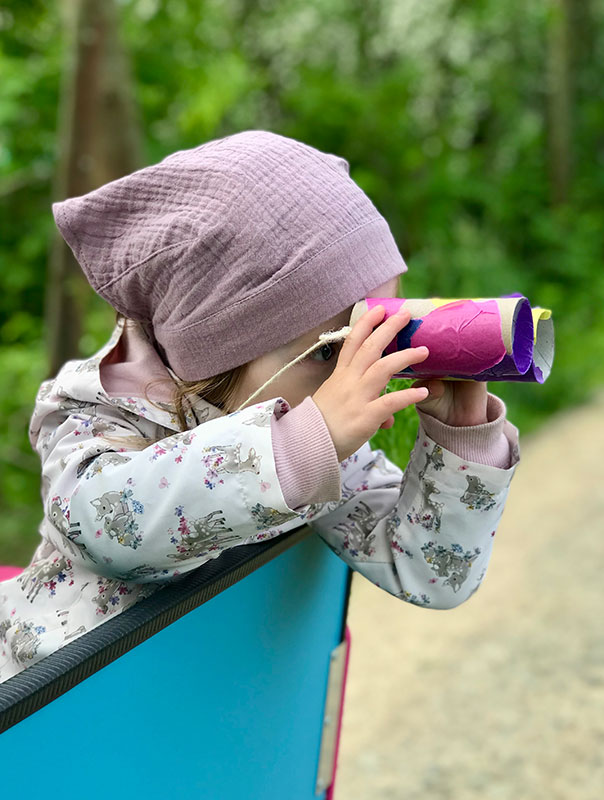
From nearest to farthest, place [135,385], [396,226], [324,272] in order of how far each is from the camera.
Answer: [324,272] < [135,385] < [396,226]

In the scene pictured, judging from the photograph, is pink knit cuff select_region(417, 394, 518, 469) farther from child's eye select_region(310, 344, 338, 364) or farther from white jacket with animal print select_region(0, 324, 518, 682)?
child's eye select_region(310, 344, 338, 364)

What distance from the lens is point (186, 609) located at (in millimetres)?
960

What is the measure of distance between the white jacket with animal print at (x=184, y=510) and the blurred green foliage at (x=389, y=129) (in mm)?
242

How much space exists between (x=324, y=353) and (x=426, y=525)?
1.00 ft

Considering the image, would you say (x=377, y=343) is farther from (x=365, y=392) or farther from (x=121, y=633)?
(x=121, y=633)

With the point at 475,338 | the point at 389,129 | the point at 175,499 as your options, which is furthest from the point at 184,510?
the point at 389,129

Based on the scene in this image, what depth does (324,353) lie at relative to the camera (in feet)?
3.97

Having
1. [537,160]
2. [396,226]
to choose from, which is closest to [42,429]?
[396,226]

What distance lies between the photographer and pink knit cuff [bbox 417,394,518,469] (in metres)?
1.23

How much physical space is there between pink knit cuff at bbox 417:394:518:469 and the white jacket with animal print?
0.01m

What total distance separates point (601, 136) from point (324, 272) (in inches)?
471

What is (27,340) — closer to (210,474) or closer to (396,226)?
(396,226)

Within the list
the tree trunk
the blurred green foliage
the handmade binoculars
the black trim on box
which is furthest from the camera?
the blurred green foliage

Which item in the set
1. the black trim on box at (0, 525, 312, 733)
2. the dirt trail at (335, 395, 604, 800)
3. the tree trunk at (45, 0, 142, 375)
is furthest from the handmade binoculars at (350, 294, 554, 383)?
the tree trunk at (45, 0, 142, 375)
